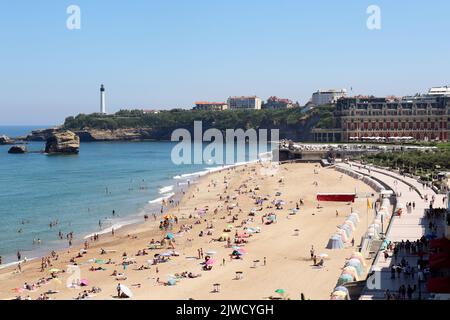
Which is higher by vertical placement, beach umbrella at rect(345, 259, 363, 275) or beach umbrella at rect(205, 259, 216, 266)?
beach umbrella at rect(345, 259, 363, 275)

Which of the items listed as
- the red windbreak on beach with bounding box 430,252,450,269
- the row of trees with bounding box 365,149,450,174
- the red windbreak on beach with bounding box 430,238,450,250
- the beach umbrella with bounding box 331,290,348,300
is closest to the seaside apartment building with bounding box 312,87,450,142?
the row of trees with bounding box 365,149,450,174

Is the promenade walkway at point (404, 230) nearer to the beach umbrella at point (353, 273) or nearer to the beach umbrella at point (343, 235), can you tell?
the beach umbrella at point (353, 273)

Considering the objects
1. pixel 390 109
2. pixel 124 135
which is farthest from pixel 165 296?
pixel 124 135

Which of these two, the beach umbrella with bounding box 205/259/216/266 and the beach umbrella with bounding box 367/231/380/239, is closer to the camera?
the beach umbrella with bounding box 205/259/216/266

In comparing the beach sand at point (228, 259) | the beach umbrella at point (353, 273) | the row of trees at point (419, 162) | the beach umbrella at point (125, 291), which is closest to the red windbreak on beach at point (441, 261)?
the beach umbrella at point (353, 273)

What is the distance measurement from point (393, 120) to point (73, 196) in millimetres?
73474

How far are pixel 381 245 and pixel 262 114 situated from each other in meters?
150

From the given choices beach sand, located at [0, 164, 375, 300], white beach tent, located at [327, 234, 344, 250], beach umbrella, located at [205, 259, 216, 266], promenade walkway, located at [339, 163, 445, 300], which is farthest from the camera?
white beach tent, located at [327, 234, 344, 250]

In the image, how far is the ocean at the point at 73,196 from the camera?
122 feet

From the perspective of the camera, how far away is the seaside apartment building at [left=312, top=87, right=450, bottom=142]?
361 feet

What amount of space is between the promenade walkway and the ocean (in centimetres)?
1812

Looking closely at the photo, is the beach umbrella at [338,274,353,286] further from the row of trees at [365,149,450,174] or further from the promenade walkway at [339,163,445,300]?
the row of trees at [365,149,450,174]

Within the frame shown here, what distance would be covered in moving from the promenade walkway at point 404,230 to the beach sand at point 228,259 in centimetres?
196

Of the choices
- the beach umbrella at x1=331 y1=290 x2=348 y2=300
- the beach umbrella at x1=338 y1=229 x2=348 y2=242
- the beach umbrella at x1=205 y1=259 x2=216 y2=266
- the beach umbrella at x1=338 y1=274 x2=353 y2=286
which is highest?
the beach umbrella at x1=331 y1=290 x2=348 y2=300
